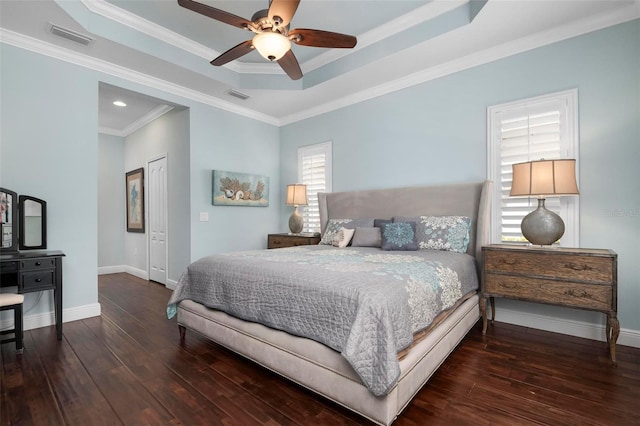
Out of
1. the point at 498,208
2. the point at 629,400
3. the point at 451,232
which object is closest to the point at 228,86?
the point at 451,232

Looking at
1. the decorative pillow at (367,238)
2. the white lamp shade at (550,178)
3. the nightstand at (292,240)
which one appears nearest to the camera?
the white lamp shade at (550,178)

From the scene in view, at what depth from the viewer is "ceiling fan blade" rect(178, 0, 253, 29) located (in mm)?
2113

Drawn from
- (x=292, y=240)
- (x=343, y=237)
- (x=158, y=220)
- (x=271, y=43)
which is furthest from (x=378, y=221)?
(x=158, y=220)

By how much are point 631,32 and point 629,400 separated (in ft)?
9.43

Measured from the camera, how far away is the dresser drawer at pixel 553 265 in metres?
2.29

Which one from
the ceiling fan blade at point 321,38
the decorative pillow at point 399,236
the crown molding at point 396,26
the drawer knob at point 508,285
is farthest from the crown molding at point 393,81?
the drawer knob at point 508,285

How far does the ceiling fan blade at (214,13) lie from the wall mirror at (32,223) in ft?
8.13

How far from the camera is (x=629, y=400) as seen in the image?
1.80m

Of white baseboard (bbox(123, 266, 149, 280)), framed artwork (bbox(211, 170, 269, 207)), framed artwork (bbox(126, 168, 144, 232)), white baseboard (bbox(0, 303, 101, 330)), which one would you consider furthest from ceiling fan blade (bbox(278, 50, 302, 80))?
white baseboard (bbox(123, 266, 149, 280))

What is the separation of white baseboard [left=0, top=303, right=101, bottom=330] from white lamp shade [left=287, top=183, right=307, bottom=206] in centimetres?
275

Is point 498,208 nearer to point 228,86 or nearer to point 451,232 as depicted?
point 451,232

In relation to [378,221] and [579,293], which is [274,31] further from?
[579,293]

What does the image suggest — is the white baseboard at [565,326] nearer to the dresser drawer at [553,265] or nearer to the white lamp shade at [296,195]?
the dresser drawer at [553,265]

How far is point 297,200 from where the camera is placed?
4.70 m
